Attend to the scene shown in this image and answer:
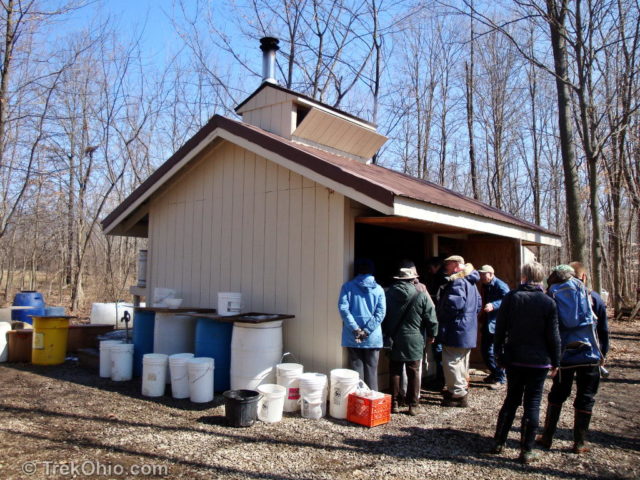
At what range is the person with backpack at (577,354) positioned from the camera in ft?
13.8

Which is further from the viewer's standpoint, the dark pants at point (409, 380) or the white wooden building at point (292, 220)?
the white wooden building at point (292, 220)

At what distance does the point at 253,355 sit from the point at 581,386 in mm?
3334

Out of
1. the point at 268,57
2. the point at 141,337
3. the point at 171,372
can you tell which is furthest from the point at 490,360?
the point at 268,57

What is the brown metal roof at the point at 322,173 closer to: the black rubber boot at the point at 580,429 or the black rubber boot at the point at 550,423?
the black rubber boot at the point at 550,423

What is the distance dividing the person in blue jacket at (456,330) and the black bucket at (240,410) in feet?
7.55

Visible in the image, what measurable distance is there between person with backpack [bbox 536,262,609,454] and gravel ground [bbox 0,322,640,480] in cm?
32

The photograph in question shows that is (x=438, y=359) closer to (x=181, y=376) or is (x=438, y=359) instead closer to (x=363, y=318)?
(x=363, y=318)

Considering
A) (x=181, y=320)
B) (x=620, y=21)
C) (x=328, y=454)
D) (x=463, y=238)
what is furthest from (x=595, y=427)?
(x=620, y=21)

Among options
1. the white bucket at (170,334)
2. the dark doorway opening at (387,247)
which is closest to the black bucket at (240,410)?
the white bucket at (170,334)

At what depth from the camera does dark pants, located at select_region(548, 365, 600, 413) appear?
4227mm

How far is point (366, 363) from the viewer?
5535mm

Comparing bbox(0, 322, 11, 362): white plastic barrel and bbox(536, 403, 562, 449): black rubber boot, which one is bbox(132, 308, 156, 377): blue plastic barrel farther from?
bbox(536, 403, 562, 449): black rubber boot

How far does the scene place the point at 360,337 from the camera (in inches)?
211

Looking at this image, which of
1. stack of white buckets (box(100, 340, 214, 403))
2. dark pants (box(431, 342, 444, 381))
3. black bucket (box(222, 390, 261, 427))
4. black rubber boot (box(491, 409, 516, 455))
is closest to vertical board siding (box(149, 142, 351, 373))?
stack of white buckets (box(100, 340, 214, 403))
